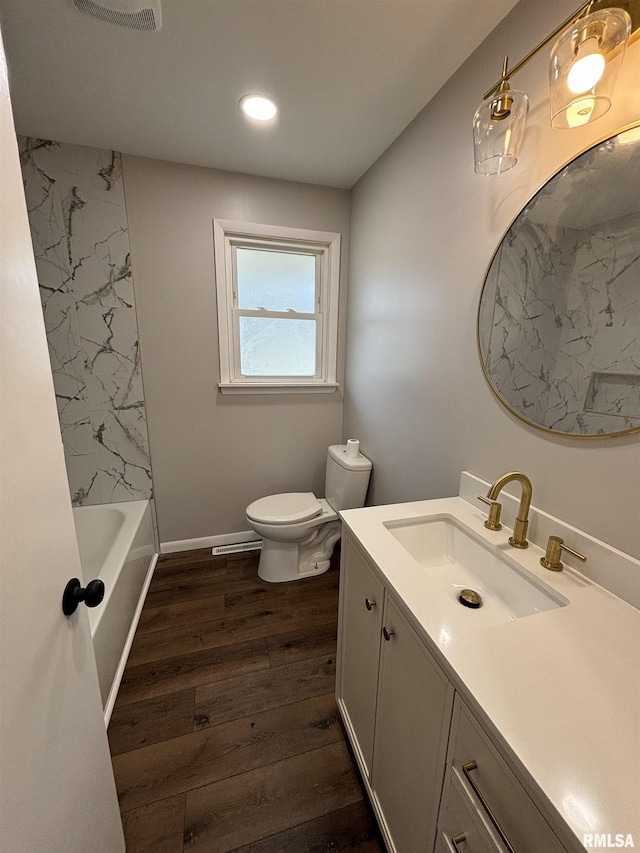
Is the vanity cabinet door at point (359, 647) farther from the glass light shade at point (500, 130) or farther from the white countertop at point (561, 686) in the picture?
the glass light shade at point (500, 130)

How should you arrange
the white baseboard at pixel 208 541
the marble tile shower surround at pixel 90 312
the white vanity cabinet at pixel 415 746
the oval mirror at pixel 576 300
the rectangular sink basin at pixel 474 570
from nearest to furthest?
the white vanity cabinet at pixel 415 746 < the oval mirror at pixel 576 300 < the rectangular sink basin at pixel 474 570 < the marble tile shower surround at pixel 90 312 < the white baseboard at pixel 208 541

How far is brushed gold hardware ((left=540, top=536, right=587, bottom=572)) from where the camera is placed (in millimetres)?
890

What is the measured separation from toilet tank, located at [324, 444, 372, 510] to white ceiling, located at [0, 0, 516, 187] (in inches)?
65.8

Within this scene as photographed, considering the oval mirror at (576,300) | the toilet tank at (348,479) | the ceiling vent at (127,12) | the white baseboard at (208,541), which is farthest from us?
the white baseboard at (208,541)

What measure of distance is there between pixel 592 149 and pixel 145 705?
7.67 ft

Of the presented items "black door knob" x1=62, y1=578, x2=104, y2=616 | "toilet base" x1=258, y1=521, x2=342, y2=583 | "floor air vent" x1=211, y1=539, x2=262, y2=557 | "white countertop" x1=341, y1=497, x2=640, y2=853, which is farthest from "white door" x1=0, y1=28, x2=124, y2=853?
"floor air vent" x1=211, y1=539, x2=262, y2=557

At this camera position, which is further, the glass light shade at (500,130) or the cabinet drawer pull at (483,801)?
the glass light shade at (500,130)

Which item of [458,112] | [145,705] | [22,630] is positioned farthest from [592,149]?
[145,705]

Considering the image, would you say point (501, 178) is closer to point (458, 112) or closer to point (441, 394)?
point (458, 112)

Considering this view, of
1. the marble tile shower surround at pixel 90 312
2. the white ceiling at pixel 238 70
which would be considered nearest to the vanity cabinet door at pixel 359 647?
the marble tile shower surround at pixel 90 312

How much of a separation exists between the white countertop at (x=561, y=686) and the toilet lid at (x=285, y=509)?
3.68 feet

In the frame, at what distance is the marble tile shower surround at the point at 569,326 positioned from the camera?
79 cm

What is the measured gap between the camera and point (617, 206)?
0.80 metres

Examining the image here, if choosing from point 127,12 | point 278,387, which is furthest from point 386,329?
point 127,12
